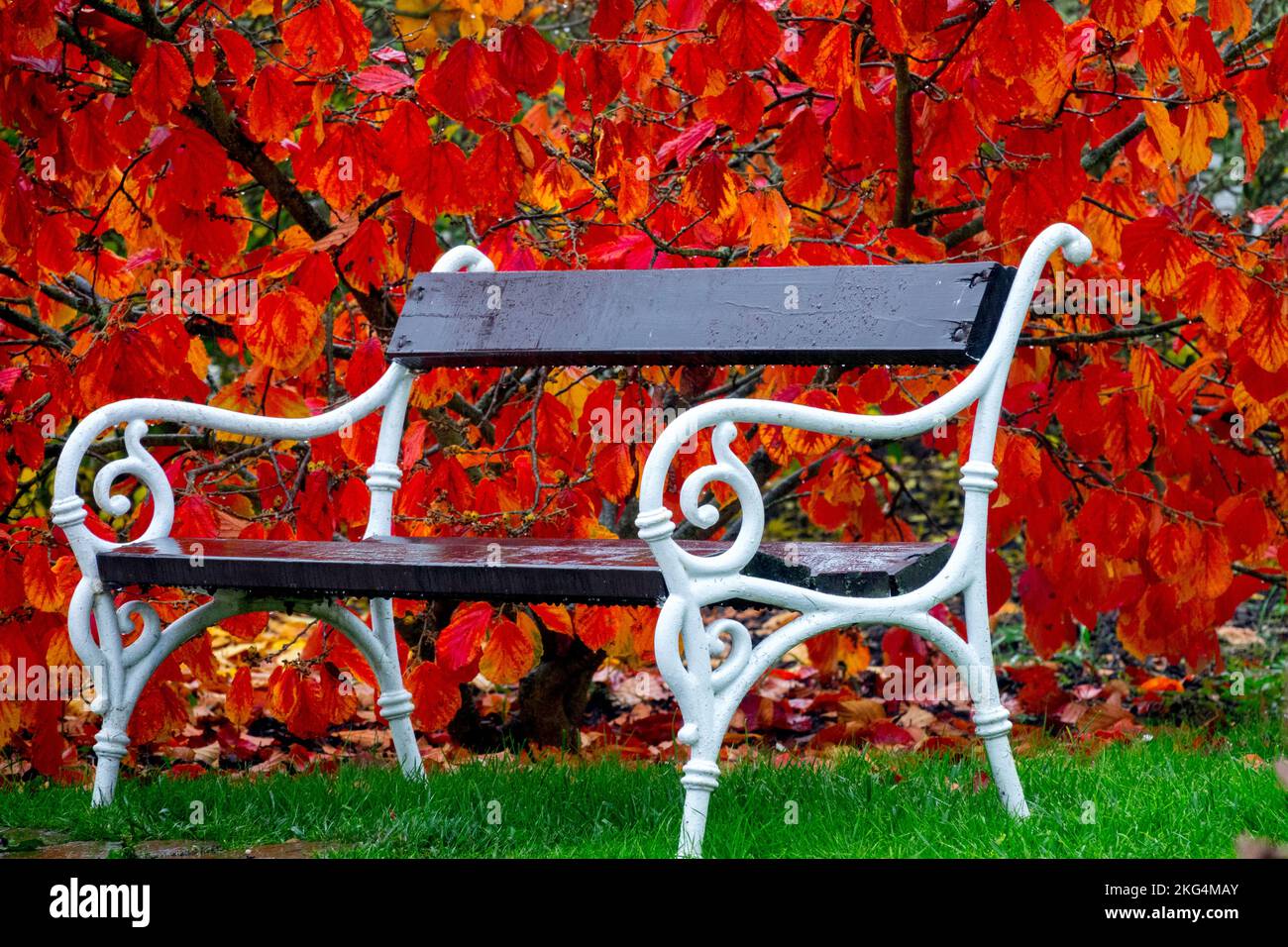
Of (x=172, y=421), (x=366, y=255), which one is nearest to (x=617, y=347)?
(x=366, y=255)

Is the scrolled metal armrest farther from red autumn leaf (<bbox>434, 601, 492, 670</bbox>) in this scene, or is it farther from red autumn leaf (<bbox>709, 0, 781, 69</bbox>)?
red autumn leaf (<bbox>709, 0, 781, 69</bbox>)

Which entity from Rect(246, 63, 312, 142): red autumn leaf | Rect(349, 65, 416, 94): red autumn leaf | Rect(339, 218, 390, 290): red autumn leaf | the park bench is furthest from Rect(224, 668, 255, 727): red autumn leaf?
Rect(349, 65, 416, 94): red autumn leaf

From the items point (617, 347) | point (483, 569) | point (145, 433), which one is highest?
point (617, 347)

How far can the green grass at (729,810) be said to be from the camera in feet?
8.25

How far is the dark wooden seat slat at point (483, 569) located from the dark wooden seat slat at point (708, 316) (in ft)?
1.21

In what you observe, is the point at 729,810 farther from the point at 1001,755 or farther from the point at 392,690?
the point at 392,690

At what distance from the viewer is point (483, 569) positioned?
2.46 metres

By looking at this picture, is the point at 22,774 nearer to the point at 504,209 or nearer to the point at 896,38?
the point at 504,209

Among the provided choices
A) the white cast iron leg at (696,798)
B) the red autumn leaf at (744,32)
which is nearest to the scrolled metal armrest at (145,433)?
the red autumn leaf at (744,32)

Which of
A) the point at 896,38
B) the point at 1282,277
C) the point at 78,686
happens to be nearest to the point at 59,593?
the point at 78,686

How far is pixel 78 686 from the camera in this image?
338cm

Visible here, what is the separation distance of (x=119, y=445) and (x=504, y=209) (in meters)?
2.00

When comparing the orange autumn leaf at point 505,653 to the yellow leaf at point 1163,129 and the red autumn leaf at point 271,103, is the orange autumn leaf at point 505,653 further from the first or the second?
the yellow leaf at point 1163,129

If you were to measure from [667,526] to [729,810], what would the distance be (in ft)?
2.57
